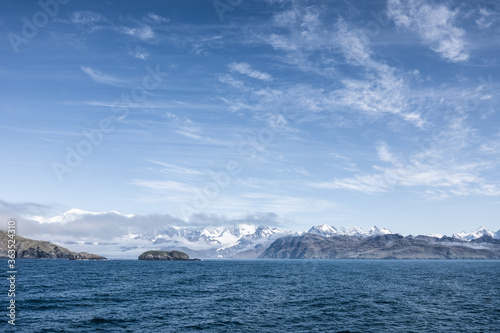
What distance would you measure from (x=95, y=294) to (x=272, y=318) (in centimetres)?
4954

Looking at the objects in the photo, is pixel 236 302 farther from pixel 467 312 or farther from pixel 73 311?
pixel 467 312

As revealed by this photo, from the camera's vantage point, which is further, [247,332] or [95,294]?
[95,294]

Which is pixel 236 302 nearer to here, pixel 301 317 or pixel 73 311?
pixel 301 317

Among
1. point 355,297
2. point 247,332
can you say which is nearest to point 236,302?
point 247,332

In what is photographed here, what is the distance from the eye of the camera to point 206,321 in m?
51.4

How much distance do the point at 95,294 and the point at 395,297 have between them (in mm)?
74594

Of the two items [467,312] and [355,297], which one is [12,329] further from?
[467,312]

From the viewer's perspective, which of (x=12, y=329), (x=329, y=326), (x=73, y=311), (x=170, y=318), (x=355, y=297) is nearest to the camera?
(x=12, y=329)

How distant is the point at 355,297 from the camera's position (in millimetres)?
77062

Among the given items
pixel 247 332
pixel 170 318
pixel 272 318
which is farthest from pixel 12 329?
pixel 272 318

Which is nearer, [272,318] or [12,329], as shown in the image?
[12,329]

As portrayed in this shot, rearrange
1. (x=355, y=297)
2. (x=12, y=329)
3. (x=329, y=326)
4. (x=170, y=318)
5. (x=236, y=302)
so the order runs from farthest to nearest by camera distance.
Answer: (x=355, y=297) → (x=236, y=302) → (x=170, y=318) → (x=329, y=326) → (x=12, y=329)

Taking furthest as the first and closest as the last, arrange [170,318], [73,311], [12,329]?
[73,311], [170,318], [12,329]

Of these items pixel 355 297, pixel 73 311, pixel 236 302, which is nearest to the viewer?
pixel 73 311
